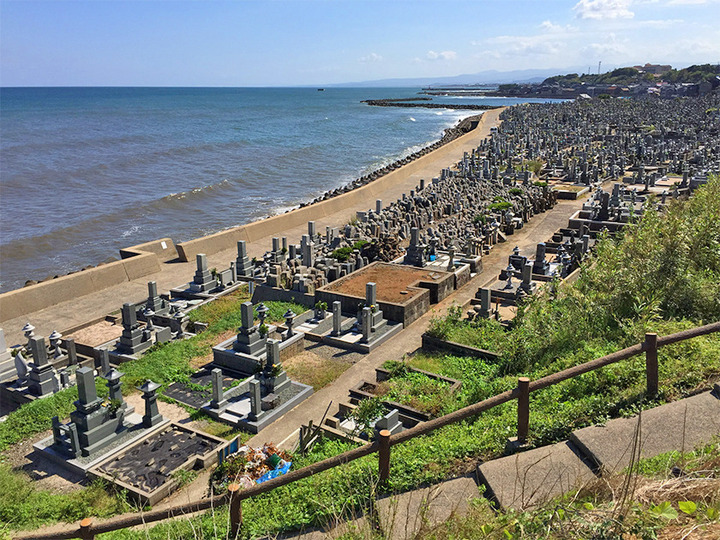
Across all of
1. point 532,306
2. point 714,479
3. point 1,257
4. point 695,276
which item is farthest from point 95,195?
point 714,479

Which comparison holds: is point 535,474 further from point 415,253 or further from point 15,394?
point 415,253

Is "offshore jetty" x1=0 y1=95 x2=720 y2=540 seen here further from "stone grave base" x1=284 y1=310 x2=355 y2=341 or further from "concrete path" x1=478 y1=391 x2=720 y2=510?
"concrete path" x1=478 y1=391 x2=720 y2=510

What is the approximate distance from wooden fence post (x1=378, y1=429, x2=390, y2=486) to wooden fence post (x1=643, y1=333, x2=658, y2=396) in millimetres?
3128

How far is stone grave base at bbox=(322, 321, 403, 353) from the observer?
627 inches

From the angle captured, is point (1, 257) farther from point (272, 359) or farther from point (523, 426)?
point (523, 426)

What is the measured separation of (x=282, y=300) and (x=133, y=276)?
7579 mm

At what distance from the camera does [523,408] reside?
6.33 m

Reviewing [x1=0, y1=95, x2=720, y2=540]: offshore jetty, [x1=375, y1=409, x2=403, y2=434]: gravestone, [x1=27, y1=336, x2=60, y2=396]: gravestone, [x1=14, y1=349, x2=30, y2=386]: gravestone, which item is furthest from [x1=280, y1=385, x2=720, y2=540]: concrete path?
[x1=14, y1=349, x2=30, y2=386]: gravestone

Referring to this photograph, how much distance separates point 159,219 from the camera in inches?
1588

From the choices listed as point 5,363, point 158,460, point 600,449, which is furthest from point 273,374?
point 600,449

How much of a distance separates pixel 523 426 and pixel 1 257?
33285 millimetres

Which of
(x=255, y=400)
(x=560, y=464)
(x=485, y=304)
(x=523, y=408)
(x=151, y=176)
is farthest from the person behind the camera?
(x=151, y=176)

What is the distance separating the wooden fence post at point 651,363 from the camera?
643 cm

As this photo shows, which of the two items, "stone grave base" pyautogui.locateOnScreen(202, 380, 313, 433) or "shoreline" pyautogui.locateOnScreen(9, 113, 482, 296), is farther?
"shoreline" pyautogui.locateOnScreen(9, 113, 482, 296)
